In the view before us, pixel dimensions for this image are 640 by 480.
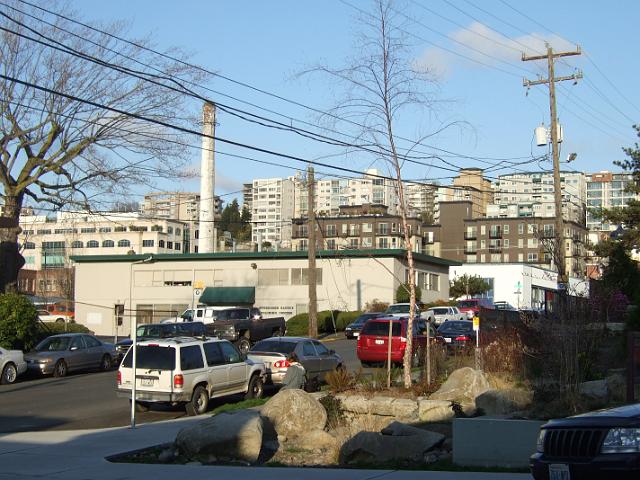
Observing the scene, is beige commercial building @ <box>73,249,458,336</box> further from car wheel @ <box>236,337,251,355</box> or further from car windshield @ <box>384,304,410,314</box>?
car wheel @ <box>236,337,251,355</box>

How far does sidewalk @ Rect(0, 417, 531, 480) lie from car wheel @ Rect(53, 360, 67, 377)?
13.0 m

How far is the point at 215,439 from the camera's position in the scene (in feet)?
43.7

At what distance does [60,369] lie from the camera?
94.7ft

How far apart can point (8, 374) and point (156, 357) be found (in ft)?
33.1

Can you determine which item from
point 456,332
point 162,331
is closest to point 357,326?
point 456,332

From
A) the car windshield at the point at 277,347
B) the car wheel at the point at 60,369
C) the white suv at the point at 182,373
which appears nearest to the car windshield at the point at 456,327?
the car windshield at the point at 277,347

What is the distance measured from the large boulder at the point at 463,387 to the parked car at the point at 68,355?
1634 centimetres

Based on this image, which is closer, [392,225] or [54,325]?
[54,325]

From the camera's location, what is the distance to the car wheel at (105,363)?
3102cm

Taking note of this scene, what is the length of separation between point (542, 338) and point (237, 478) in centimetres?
778

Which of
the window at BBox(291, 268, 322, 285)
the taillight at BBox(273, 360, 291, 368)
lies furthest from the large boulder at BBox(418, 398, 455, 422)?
the window at BBox(291, 268, 322, 285)

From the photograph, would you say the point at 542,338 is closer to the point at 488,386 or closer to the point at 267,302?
the point at 488,386

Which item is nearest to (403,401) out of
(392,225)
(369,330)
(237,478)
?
(237,478)

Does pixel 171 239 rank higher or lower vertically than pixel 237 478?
higher
